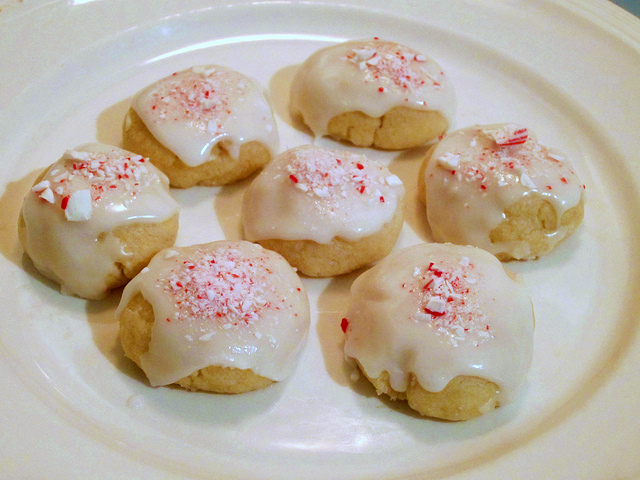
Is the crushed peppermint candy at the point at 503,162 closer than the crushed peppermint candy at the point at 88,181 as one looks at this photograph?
No

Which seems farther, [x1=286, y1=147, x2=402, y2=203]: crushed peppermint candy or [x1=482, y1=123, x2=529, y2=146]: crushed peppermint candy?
[x1=482, y1=123, x2=529, y2=146]: crushed peppermint candy

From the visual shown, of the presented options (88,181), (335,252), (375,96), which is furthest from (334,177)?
(88,181)

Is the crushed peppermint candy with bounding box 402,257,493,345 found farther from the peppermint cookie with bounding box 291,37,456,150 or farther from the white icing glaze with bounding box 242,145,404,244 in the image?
the peppermint cookie with bounding box 291,37,456,150

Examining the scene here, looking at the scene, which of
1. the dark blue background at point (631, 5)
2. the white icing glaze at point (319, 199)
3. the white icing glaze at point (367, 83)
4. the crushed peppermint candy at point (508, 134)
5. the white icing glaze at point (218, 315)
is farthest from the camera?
the dark blue background at point (631, 5)

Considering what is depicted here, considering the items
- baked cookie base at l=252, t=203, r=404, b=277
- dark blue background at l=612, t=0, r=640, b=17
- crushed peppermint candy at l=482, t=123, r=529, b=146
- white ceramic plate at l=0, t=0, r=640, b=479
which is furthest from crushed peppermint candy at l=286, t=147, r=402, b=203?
dark blue background at l=612, t=0, r=640, b=17

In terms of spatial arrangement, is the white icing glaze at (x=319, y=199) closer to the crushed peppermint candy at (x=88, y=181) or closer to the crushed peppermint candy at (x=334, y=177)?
the crushed peppermint candy at (x=334, y=177)

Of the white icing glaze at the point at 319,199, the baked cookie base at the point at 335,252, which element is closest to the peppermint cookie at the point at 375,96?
the white icing glaze at the point at 319,199

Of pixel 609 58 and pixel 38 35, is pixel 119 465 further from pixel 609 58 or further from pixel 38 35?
pixel 609 58
